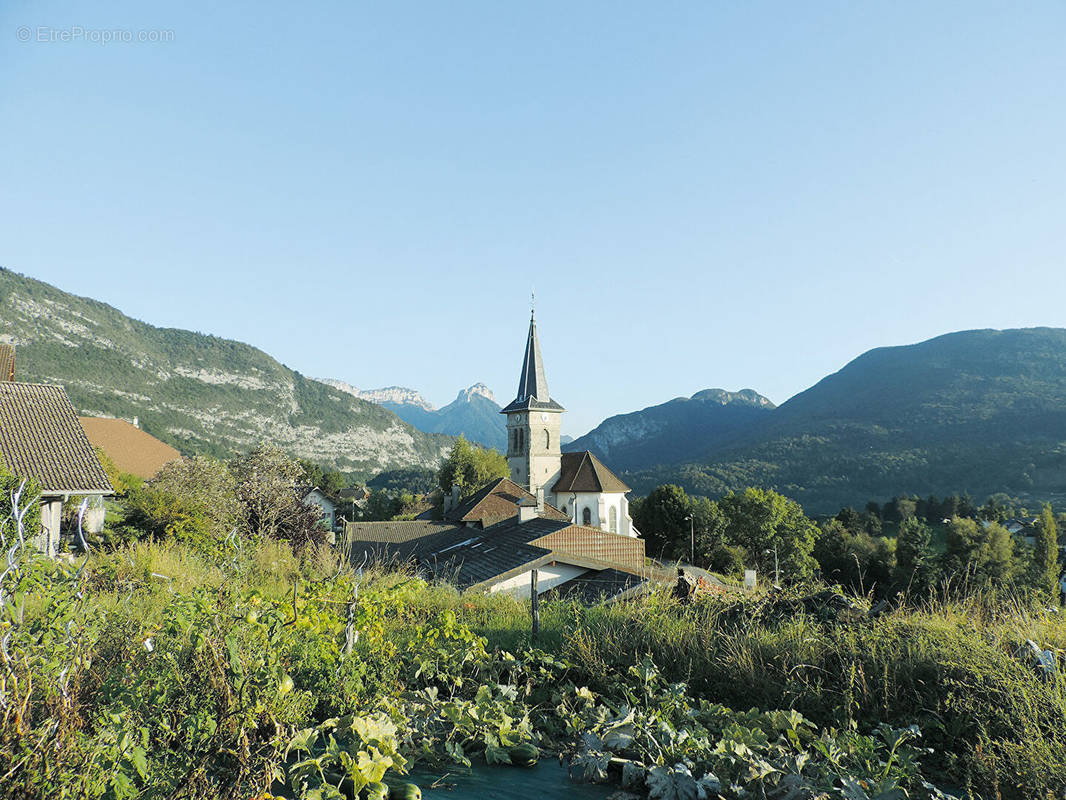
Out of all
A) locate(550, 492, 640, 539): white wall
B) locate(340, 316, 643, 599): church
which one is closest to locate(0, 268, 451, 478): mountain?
locate(340, 316, 643, 599): church

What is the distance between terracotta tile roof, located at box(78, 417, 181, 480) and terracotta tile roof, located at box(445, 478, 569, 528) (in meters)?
18.0

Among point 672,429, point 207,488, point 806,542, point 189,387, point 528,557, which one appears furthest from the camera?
point 672,429

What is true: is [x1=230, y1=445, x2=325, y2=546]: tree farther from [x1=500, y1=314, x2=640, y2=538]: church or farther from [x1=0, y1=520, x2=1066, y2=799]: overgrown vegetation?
[x1=500, y1=314, x2=640, y2=538]: church

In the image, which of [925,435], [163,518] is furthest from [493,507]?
[925,435]

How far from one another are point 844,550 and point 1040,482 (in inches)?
1551

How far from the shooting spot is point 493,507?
3488 centimetres

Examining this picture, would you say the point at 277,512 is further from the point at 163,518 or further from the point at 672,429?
the point at 672,429

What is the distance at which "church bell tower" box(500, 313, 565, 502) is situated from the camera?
150ft

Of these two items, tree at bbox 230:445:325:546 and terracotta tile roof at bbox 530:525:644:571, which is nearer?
tree at bbox 230:445:325:546

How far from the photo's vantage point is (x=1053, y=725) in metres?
3.28

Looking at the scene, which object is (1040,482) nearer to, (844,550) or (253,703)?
(844,550)

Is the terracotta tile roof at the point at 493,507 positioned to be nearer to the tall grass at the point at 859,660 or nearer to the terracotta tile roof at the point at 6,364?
the terracotta tile roof at the point at 6,364

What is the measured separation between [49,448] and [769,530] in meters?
41.7

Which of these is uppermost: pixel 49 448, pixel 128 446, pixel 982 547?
pixel 49 448
